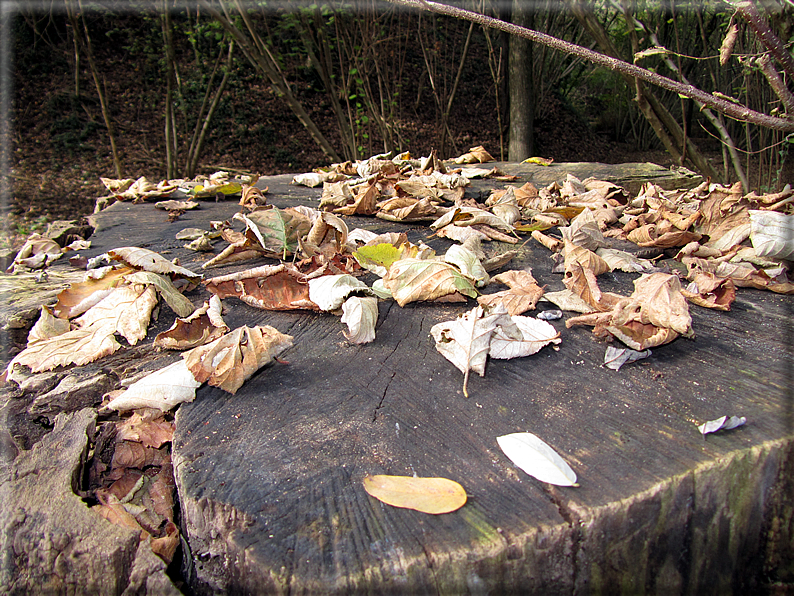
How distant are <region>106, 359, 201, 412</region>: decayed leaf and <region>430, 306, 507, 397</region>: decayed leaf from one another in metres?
0.45

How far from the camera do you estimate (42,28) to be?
7.54m

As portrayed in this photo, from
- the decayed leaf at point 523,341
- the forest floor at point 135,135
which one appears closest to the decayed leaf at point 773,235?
the decayed leaf at point 523,341

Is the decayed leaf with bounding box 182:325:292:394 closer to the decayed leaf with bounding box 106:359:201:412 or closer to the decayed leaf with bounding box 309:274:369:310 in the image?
the decayed leaf with bounding box 106:359:201:412

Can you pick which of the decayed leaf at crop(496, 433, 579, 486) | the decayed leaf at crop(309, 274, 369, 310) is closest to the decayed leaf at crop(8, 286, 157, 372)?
the decayed leaf at crop(309, 274, 369, 310)

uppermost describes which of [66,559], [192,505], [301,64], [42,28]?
[42,28]

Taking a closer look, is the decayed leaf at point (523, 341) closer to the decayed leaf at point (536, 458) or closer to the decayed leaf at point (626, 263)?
the decayed leaf at point (536, 458)

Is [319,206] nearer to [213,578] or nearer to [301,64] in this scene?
[213,578]

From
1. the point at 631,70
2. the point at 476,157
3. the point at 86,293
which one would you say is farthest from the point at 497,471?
the point at 476,157

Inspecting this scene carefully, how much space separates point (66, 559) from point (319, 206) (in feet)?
5.18

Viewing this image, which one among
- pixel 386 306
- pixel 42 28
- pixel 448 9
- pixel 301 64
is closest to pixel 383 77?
pixel 301 64

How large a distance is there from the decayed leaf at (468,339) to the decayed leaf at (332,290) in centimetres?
23

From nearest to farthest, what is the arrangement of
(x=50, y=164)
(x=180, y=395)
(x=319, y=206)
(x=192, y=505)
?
(x=192, y=505) → (x=180, y=395) → (x=319, y=206) → (x=50, y=164)

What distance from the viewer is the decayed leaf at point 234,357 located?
2.70 feet

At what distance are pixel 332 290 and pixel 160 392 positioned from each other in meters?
0.41
